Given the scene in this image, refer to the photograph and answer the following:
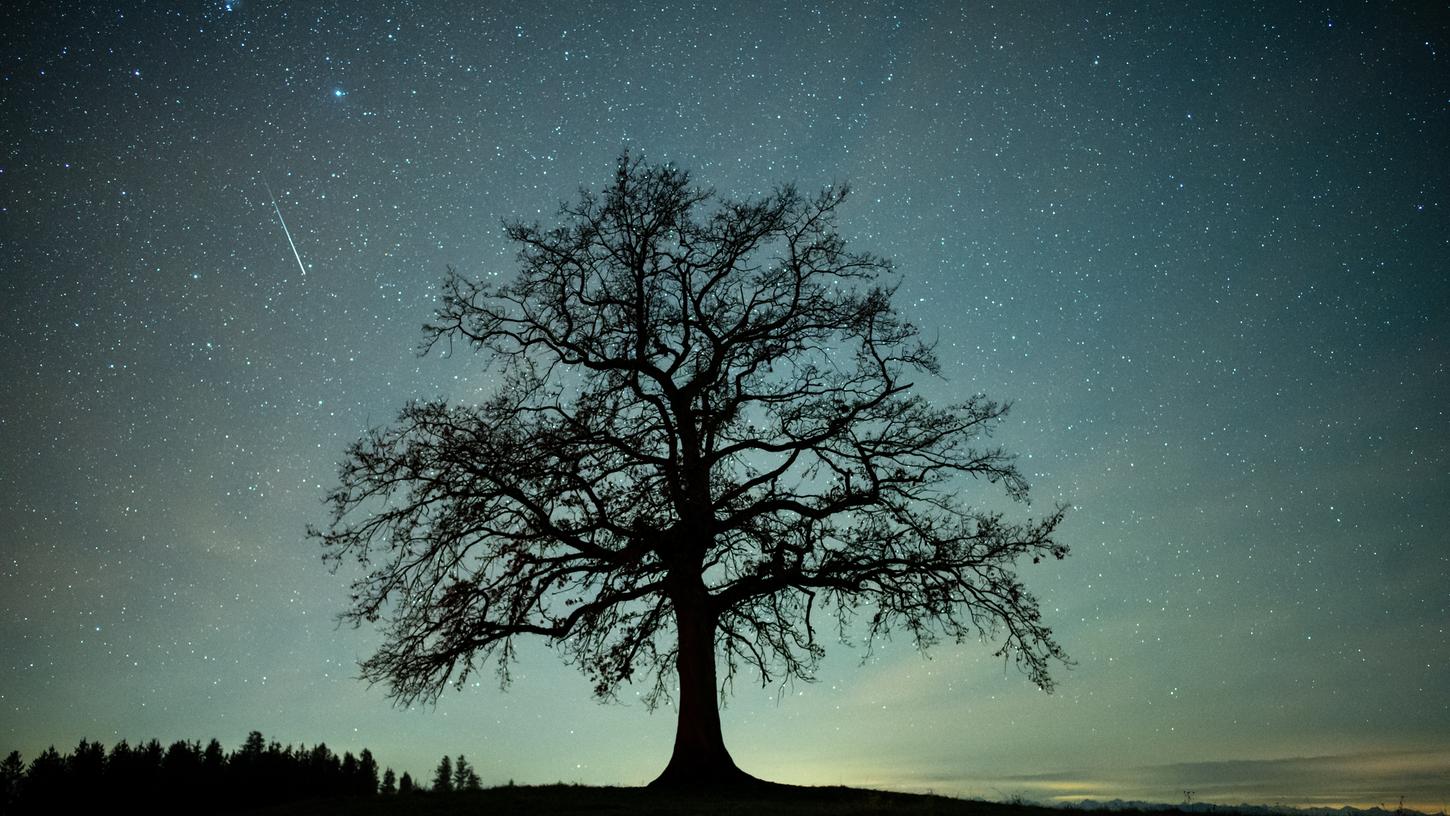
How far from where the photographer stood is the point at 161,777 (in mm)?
30500

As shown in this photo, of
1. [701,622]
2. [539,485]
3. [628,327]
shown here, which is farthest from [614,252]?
[701,622]

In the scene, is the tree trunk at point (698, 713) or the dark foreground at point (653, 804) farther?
the tree trunk at point (698, 713)

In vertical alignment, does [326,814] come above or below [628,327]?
below

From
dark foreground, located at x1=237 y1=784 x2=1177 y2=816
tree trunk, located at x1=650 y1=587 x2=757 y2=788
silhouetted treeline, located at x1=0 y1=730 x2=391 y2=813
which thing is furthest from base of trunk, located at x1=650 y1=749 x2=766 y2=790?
silhouetted treeline, located at x1=0 y1=730 x2=391 y2=813

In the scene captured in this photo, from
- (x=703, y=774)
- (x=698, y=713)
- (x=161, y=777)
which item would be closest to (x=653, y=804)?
(x=703, y=774)

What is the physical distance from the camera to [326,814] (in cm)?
1211

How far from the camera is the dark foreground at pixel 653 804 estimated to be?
36.4 ft

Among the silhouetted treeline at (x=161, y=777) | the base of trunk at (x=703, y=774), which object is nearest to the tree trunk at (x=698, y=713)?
the base of trunk at (x=703, y=774)

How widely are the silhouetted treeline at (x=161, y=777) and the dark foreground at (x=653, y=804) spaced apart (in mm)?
17743

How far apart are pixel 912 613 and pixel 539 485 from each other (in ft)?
23.5

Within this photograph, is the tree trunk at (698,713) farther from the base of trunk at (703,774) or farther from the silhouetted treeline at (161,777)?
the silhouetted treeline at (161,777)

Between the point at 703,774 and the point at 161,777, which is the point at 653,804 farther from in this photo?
the point at 161,777

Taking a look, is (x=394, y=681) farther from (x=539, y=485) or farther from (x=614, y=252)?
(x=614, y=252)

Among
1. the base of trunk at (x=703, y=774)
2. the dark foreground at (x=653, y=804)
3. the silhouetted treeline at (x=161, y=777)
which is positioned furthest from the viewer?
the silhouetted treeline at (x=161, y=777)
